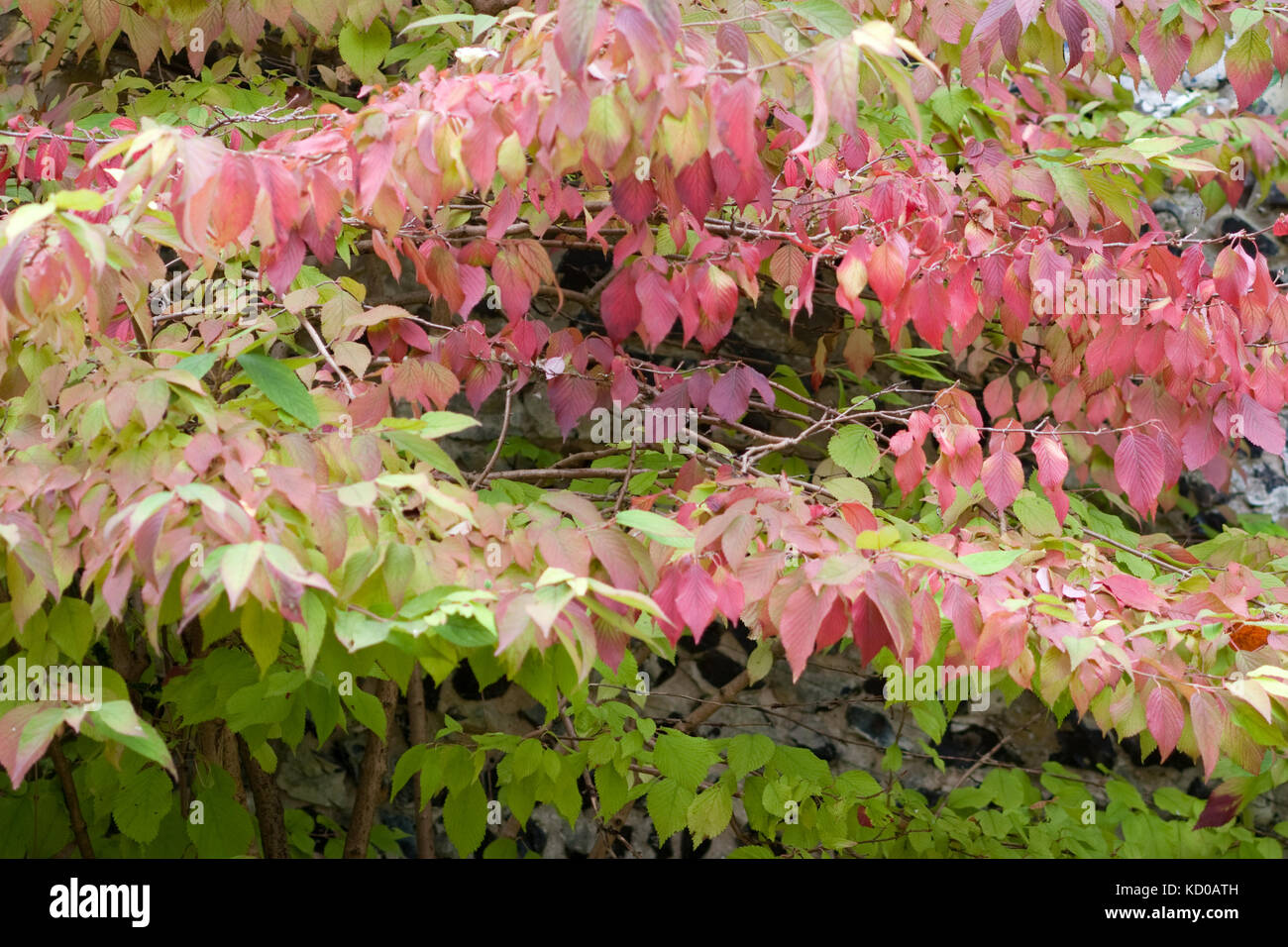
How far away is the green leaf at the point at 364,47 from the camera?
7.55 ft

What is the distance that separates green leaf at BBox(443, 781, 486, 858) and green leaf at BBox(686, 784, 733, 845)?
40 cm

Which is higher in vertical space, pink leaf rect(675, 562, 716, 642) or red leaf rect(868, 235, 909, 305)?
red leaf rect(868, 235, 909, 305)

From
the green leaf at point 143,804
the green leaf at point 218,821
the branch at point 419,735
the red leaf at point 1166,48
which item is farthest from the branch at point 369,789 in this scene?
the red leaf at point 1166,48

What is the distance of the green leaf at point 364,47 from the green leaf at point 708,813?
1.58 meters

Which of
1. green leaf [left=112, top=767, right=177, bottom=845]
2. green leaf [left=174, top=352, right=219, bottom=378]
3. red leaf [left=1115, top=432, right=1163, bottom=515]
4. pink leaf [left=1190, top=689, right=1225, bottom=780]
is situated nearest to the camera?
green leaf [left=174, top=352, right=219, bottom=378]

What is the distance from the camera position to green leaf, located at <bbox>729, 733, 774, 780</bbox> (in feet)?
7.52

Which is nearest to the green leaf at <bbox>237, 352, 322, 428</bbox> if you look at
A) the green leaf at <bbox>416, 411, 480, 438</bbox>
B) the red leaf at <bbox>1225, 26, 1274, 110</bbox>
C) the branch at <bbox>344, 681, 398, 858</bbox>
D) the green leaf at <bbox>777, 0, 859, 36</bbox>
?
the green leaf at <bbox>416, 411, 480, 438</bbox>

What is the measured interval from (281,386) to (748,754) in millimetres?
1297

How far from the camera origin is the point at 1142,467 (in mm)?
1984

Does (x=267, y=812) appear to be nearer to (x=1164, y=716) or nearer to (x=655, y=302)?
(x=655, y=302)

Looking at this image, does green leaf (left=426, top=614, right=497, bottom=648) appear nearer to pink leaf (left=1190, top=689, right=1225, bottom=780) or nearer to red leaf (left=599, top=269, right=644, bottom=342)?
red leaf (left=599, top=269, right=644, bottom=342)

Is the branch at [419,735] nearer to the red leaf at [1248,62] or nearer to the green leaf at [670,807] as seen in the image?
the green leaf at [670,807]

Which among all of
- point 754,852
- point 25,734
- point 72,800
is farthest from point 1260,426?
point 72,800
